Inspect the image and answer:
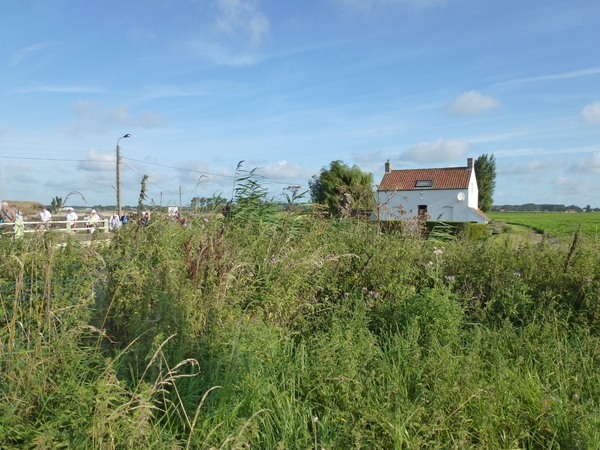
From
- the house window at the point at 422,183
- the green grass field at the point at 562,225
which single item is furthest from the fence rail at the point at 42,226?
the house window at the point at 422,183

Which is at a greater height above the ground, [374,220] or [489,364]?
[374,220]

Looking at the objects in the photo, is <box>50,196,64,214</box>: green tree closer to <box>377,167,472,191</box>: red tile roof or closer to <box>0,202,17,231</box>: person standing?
<box>0,202,17,231</box>: person standing

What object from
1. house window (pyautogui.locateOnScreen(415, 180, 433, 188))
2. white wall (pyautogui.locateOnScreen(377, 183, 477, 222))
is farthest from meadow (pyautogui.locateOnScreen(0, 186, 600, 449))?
house window (pyautogui.locateOnScreen(415, 180, 433, 188))

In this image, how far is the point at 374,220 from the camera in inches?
260

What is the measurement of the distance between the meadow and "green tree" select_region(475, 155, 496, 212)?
2311 inches

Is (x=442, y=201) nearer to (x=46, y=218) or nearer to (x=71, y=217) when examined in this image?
(x=71, y=217)

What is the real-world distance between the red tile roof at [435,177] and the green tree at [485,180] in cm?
1033

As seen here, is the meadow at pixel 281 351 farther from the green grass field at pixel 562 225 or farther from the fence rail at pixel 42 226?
the green grass field at pixel 562 225

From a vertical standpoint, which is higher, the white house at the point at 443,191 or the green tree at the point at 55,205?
the white house at the point at 443,191

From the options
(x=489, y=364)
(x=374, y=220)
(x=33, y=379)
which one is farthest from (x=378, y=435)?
(x=374, y=220)

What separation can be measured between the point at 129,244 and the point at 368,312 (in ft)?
7.28

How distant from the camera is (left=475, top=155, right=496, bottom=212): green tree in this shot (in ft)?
197

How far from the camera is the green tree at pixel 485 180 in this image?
59.9 metres

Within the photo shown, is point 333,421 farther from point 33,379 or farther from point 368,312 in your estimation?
point 368,312
